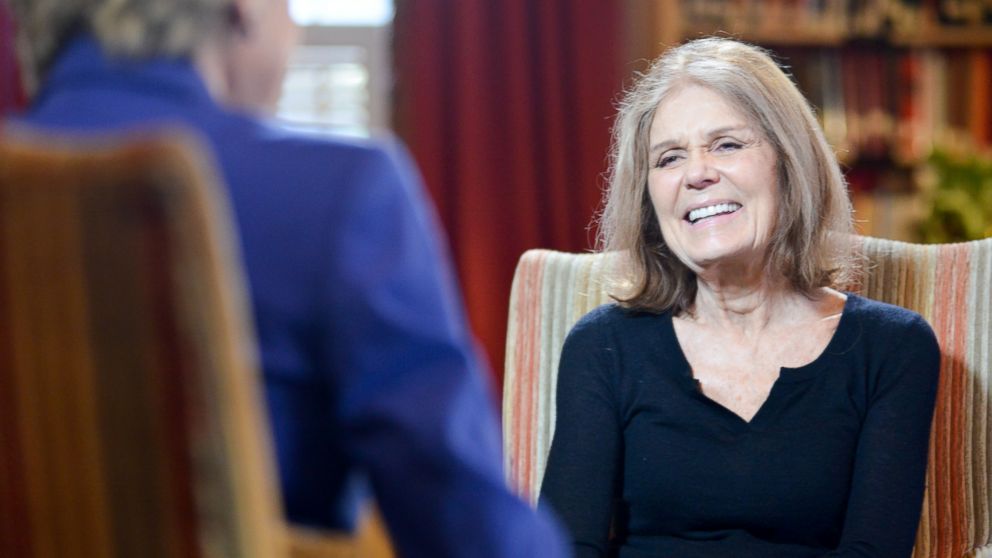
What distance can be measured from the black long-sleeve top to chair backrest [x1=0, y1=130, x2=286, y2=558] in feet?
3.25

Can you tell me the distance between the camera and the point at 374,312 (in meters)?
0.72

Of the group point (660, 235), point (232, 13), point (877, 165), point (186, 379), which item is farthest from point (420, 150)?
point (186, 379)

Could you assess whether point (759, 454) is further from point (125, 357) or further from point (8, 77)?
point (8, 77)

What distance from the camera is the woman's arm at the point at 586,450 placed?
1.54m

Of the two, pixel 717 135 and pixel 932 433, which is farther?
pixel 932 433

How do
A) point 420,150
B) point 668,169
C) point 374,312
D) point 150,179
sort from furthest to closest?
point 420,150
point 668,169
point 374,312
point 150,179

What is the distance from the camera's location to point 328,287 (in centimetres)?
71

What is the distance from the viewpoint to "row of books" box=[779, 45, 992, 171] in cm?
349

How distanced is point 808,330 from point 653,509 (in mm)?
339

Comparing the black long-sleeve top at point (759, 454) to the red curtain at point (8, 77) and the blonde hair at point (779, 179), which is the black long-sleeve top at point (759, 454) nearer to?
the blonde hair at point (779, 179)

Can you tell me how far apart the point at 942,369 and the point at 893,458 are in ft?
1.13

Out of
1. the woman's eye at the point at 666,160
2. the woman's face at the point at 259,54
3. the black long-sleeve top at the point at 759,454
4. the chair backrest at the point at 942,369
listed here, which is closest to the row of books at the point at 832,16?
the chair backrest at the point at 942,369

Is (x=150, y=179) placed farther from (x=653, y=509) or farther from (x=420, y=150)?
(x=420, y=150)

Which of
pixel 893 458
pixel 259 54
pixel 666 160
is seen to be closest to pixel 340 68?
pixel 666 160
